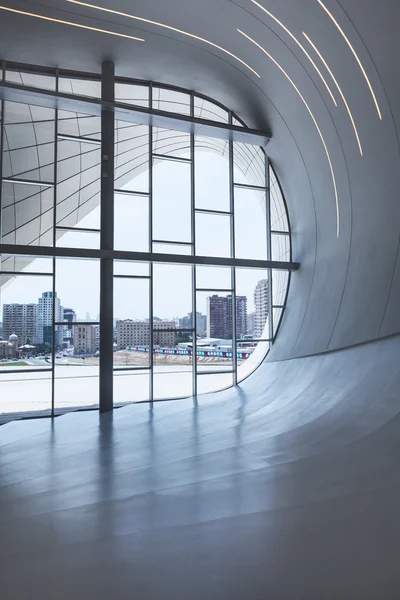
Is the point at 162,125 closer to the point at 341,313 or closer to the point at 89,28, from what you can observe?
the point at 89,28

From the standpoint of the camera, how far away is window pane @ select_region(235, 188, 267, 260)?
13500 mm

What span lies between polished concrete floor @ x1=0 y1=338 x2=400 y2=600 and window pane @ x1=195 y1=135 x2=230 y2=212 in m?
6.69

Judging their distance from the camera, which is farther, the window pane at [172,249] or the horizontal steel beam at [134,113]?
the window pane at [172,249]

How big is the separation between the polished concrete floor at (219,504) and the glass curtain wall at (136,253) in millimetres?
2944

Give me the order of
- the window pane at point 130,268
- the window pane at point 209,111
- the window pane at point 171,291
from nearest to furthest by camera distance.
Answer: the window pane at point 130,268, the window pane at point 171,291, the window pane at point 209,111

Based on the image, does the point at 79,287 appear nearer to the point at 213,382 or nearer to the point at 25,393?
the point at 25,393

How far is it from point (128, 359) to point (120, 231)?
11.6 feet

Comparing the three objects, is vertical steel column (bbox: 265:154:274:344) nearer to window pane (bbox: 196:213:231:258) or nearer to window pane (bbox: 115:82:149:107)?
window pane (bbox: 196:213:231:258)

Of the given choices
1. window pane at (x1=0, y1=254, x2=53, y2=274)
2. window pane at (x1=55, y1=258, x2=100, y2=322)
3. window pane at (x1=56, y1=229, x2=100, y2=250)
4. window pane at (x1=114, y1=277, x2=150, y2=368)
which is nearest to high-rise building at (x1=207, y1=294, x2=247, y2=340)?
window pane at (x1=114, y1=277, x2=150, y2=368)

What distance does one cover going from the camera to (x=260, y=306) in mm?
14047

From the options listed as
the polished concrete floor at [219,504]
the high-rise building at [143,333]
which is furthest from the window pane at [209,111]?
the polished concrete floor at [219,504]

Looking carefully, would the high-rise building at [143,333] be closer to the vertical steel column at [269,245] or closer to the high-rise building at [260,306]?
the high-rise building at [260,306]

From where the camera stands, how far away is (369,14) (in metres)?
7.72

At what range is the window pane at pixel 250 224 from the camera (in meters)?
13.5
